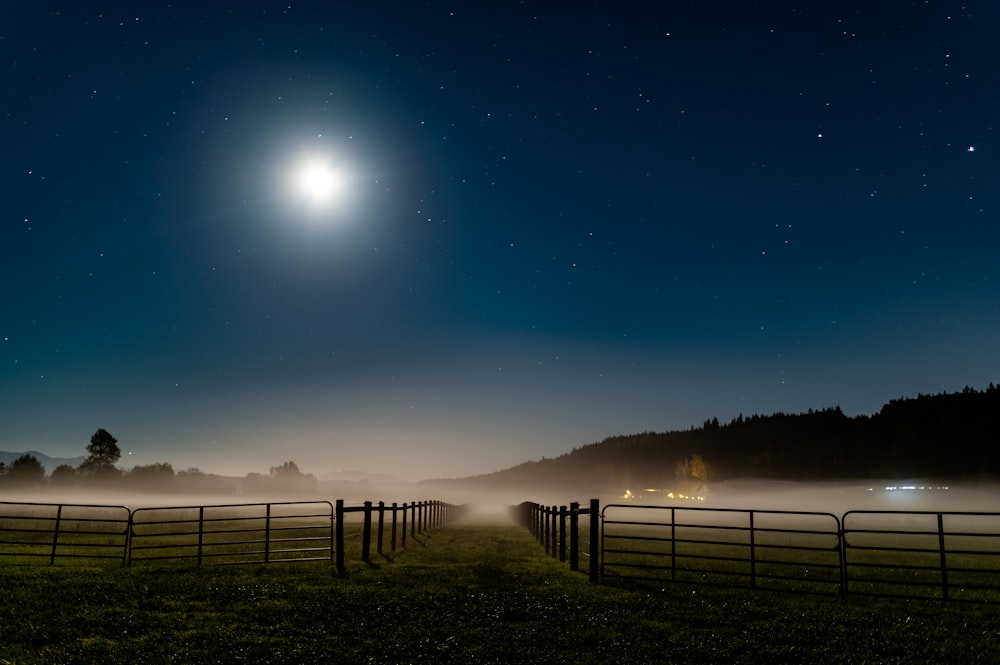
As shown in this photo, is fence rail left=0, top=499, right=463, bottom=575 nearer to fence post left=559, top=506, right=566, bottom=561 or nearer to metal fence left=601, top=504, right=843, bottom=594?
fence post left=559, top=506, right=566, bottom=561

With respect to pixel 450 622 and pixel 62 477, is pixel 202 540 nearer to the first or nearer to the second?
pixel 450 622

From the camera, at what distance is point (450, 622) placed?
475 inches

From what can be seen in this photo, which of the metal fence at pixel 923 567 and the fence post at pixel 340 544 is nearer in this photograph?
the metal fence at pixel 923 567

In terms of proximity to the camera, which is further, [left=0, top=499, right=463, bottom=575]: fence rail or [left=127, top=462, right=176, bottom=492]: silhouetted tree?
[left=127, top=462, right=176, bottom=492]: silhouetted tree

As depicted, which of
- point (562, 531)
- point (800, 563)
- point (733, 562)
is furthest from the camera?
point (733, 562)

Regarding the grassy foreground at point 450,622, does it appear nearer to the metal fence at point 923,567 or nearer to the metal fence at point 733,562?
the metal fence at point 923,567

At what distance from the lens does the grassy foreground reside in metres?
10.1

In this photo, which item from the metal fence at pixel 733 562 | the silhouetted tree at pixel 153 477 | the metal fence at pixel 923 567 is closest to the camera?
the metal fence at pixel 923 567

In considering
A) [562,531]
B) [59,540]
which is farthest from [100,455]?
[562,531]

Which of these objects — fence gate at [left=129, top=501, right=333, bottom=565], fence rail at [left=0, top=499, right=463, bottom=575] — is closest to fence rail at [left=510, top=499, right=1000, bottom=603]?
fence rail at [left=0, top=499, right=463, bottom=575]

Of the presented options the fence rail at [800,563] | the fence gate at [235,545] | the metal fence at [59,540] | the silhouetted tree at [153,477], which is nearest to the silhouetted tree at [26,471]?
the silhouetted tree at [153,477]

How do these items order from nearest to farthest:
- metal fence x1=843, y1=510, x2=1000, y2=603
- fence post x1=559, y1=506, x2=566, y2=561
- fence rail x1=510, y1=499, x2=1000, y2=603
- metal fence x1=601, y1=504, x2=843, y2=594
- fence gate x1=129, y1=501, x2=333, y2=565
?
metal fence x1=843, y1=510, x2=1000, y2=603, fence rail x1=510, y1=499, x2=1000, y2=603, metal fence x1=601, y1=504, x2=843, y2=594, fence gate x1=129, y1=501, x2=333, y2=565, fence post x1=559, y1=506, x2=566, y2=561

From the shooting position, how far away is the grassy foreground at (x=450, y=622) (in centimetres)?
1007

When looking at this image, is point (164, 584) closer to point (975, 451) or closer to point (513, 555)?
point (513, 555)
